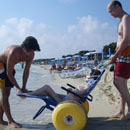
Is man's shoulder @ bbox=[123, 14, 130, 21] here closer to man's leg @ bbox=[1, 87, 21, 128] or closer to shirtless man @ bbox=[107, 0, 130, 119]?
shirtless man @ bbox=[107, 0, 130, 119]

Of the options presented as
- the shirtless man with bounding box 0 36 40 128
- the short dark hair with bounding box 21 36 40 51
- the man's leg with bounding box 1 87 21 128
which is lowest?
the man's leg with bounding box 1 87 21 128

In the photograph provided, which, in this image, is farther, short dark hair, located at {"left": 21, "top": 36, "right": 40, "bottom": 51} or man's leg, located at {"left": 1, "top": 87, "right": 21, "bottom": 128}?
man's leg, located at {"left": 1, "top": 87, "right": 21, "bottom": 128}

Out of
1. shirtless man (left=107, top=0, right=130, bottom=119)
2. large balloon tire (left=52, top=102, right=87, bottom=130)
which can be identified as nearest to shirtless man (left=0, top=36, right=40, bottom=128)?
large balloon tire (left=52, top=102, right=87, bottom=130)

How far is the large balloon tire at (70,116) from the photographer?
2.92 metres

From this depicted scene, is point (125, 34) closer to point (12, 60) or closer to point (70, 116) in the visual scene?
point (70, 116)

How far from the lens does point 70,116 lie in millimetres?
2998

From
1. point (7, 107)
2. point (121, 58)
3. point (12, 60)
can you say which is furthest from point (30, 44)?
point (121, 58)

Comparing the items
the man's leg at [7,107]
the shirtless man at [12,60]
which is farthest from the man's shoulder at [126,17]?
the man's leg at [7,107]

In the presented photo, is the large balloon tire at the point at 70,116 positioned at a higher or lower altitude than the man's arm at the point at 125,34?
lower

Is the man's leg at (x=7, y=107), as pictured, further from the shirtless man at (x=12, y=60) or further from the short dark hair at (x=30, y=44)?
the short dark hair at (x=30, y=44)

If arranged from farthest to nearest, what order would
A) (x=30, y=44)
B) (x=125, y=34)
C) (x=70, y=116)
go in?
(x=30, y=44) < (x=125, y=34) < (x=70, y=116)

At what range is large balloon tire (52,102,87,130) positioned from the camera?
2921mm

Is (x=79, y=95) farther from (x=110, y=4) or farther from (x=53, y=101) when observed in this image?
(x=110, y=4)

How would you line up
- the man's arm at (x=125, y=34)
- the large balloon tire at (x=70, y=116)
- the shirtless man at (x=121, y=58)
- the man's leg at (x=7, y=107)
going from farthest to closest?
the man's leg at (x=7, y=107) → the shirtless man at (x=121, y=58) → the man's arm at (x=125, y=34) → the large balloon tire at (x=70, y=116)
